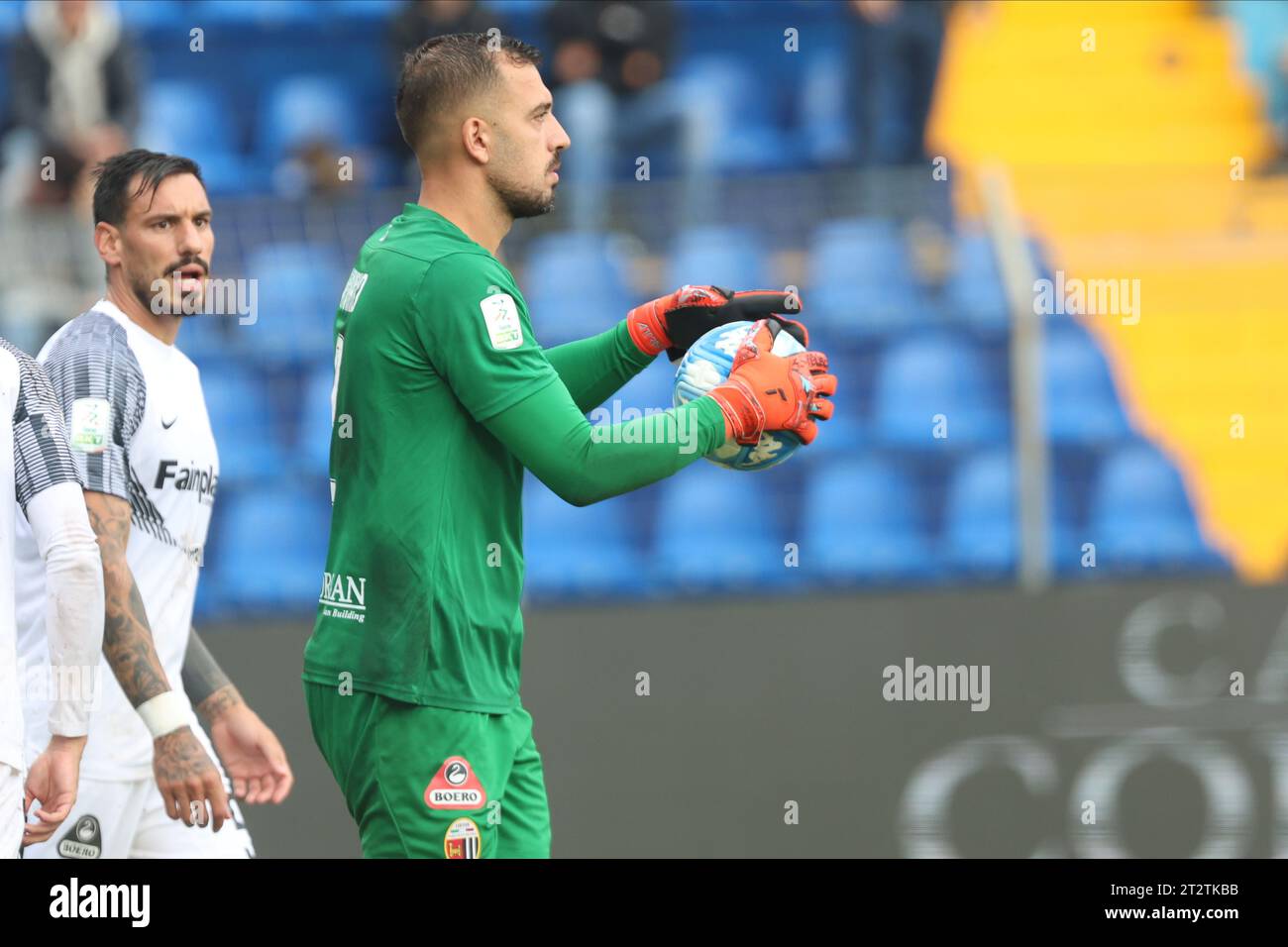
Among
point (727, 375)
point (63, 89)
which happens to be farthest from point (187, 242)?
point (63, 89)

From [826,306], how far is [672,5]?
86.8 inches

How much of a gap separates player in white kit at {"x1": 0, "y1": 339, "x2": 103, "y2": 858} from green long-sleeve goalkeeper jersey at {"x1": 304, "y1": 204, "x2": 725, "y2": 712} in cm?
44

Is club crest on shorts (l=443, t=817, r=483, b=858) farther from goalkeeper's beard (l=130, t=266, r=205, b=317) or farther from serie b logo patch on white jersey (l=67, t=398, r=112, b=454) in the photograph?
goalkeeper's beard (l=130, t=266, r=205, b=317)

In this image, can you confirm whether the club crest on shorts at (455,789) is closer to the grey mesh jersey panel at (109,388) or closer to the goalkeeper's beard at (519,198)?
the goalkeeper's beard at (519,198)

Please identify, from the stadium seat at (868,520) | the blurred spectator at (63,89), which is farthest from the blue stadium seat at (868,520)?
the blurred spectator at (63,89)

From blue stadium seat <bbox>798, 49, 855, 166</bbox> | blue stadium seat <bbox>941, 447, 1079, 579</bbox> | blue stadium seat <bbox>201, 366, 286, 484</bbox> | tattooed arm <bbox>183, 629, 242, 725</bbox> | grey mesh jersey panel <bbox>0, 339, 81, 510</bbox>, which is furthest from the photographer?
blue stadium seat <bbox>798, 49, 855, 166</bbox>

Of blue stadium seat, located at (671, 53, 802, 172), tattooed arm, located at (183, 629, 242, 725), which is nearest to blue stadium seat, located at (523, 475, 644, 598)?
blue stadium seat, located at (671, 53, 802, 172)

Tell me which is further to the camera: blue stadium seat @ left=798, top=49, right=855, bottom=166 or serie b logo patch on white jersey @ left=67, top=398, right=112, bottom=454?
blue stadium seat @ left=798, top=49, right=855, bottom=166

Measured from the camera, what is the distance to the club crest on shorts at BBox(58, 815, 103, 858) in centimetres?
443

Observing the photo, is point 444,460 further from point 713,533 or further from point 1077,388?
point 1077,388

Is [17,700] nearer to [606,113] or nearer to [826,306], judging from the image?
[826,306]

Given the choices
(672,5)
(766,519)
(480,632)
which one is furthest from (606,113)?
(480,632)

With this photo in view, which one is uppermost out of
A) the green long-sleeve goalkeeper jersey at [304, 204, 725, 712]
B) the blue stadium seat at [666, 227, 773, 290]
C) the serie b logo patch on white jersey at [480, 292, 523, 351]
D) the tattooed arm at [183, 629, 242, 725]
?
the blue stadium seat at [666, 227, 773, 290]

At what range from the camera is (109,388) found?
4.41 metres
